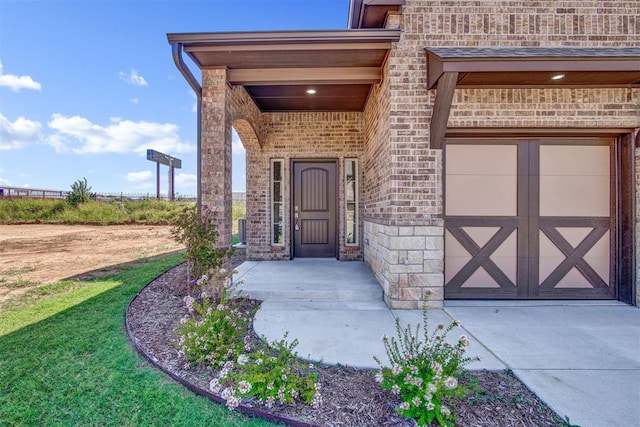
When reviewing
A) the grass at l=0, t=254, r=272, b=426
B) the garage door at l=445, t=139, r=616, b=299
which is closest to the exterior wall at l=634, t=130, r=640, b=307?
the garage door at l=445, t=139, r=616, b=299

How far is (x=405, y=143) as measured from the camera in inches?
147

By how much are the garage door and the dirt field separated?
22.5ft

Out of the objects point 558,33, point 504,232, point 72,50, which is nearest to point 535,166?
point 504,232

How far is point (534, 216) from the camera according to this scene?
4066 mm

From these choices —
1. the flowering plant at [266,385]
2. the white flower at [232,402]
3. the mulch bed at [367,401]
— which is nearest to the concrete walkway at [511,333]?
the mulch bed at [367,401]

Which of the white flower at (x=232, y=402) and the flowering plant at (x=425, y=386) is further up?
the flowering plant at (x=425, y=386)

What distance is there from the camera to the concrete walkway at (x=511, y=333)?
6.70 ft

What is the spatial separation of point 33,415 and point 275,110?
5.67m

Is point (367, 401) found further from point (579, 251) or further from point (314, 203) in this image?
point (314, 203)

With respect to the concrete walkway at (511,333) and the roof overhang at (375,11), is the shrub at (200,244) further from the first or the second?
the roof overhang at (375,11)

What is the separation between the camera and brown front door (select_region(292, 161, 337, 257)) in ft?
20.9

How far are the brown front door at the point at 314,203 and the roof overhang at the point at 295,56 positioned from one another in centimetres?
175

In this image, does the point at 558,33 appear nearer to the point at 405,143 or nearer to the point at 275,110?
the point at 405,143

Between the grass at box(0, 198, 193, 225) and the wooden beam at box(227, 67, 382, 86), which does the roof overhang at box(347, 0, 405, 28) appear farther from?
the grass at box(0, 198, 193, 225)
